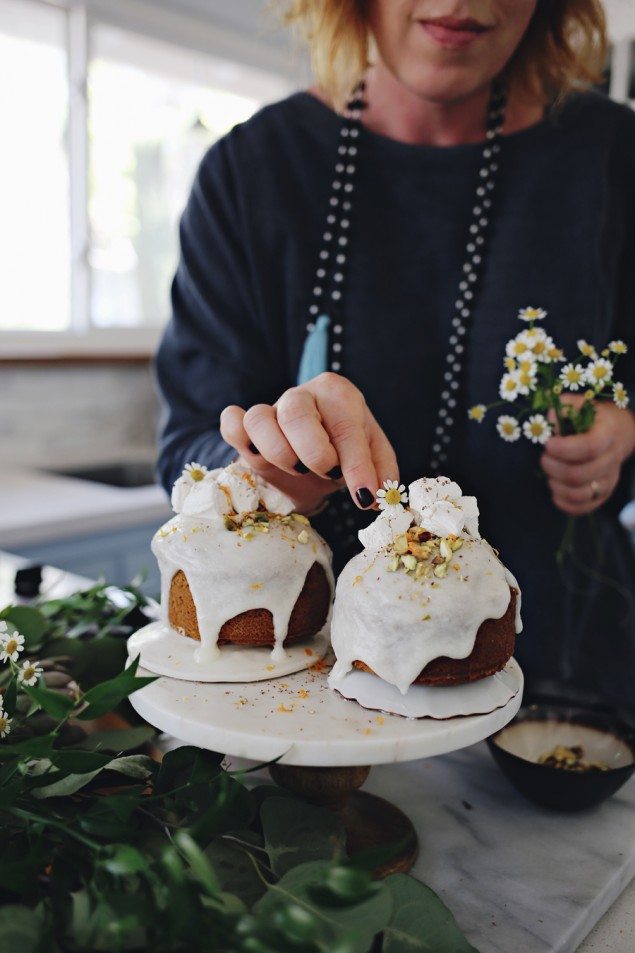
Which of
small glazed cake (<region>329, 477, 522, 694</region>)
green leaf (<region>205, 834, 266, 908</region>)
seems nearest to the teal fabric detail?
small glazed cake (<region>329, 477, 522, 694</region>)

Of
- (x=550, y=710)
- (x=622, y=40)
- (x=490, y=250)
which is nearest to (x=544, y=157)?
(x=490, y=250)

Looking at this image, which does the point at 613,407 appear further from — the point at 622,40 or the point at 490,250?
the point at 622,40

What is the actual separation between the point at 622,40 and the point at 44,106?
6.67ft

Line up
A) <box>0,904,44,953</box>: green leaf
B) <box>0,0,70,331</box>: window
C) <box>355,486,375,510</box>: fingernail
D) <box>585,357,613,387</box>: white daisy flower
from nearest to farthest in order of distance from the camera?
<box>0,904,44,953</box>: green leaf → <box>355,486,375,510</box>: fingernail → <box>585,357,613,387</box>: white daisy flower → <box>0,0,70,331</box>: window

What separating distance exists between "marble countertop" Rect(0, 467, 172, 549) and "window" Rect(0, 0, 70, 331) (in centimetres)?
83

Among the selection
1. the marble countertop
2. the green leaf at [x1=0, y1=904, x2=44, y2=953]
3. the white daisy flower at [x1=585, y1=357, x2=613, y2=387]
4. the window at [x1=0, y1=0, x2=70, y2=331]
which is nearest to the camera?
the green leaf at [x1=0, y1=904, x2=44, y2=953]

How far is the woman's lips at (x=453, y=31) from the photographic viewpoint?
0.99m

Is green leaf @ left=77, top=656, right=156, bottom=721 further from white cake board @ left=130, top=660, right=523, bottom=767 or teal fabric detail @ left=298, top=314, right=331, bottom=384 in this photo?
teal fabric detail @ left=298, top=314, right=331, bottom=384

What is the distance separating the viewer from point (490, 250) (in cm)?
119

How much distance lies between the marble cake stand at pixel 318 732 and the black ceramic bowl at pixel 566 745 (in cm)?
10

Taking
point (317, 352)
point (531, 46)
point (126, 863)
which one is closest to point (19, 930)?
point (126, 863)

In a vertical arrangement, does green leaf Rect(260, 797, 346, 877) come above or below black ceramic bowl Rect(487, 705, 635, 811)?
above

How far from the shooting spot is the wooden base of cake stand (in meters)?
0.69

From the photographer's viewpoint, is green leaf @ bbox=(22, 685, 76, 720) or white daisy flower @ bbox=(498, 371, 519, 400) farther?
white daisy flower @ bbox=(498, 371, 519, 400)
